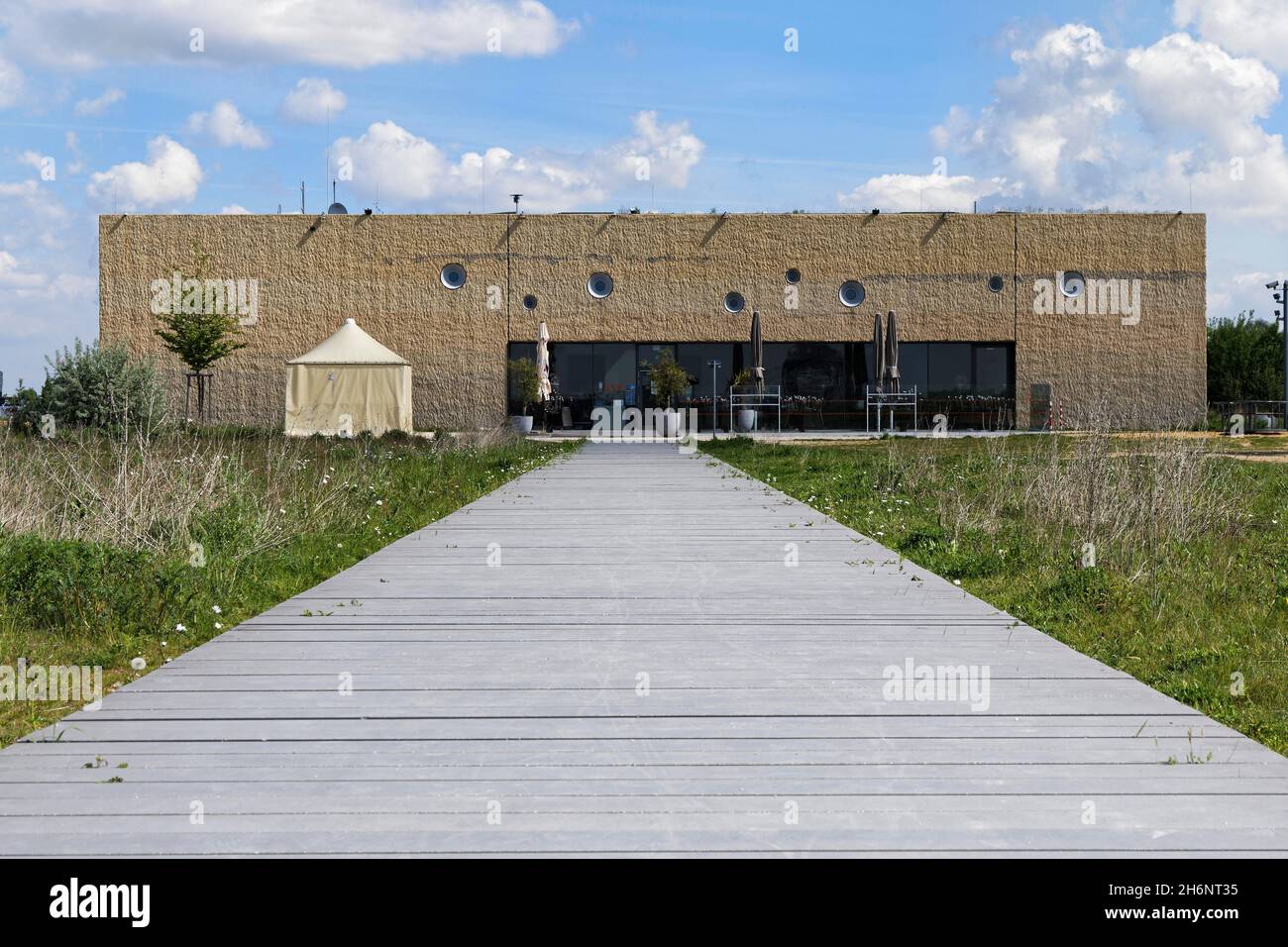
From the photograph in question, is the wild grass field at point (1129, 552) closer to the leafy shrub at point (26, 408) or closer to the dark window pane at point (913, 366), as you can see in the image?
the leafy shrub at point (26, 408)

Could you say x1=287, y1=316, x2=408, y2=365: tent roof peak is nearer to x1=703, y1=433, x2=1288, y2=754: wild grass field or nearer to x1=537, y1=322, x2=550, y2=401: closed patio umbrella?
x1=537, y1=322, x2=550, y2=401: closed patio umbrella

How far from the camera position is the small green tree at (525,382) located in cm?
3412

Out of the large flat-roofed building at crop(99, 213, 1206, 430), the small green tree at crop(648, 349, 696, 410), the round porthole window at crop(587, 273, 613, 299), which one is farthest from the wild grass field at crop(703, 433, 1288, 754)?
the round porthole window at crop(587, 273, 613, 299)

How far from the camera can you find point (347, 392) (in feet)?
99.6

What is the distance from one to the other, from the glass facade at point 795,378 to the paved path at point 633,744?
29382mm

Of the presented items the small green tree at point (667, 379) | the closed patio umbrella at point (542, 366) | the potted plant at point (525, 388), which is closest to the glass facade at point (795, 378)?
the potted plant at point (525, 388)

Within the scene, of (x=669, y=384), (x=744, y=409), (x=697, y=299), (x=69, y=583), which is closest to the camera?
(x=69, y=583)

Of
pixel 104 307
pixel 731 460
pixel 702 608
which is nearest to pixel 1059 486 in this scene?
pixel 702 608

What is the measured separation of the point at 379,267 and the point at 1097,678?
111ft

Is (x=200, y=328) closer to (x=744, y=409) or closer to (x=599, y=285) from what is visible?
(x=599, y=285)

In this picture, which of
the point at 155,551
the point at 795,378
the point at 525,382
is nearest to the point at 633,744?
the point at 155,551

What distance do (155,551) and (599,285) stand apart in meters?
29.3

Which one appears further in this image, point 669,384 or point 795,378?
point 795,378

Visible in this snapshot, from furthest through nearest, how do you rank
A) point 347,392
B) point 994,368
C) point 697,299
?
1. point 994,368
2. point 697,299
3. point 347,392
